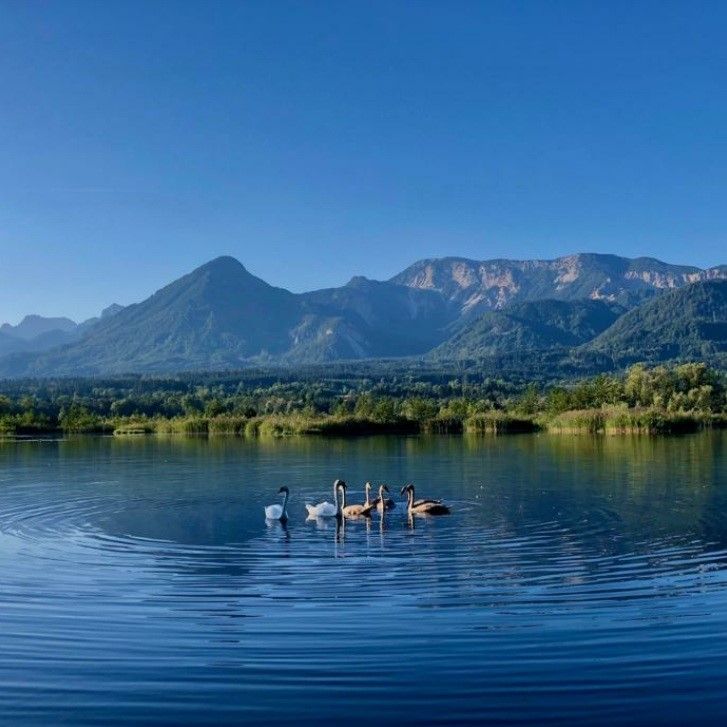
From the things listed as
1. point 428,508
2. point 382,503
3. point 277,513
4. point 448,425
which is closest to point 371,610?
point 277,513

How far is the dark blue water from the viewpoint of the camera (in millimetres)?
11461

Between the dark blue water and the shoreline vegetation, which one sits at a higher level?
the shoreline vegetation

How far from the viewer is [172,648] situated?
13.9 m

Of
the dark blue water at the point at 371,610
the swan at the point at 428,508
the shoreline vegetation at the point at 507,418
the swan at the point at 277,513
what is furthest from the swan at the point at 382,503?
the shoreline vegetation at the point at 507,418

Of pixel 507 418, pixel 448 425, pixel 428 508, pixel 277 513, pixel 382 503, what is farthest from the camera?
pixel 448 425

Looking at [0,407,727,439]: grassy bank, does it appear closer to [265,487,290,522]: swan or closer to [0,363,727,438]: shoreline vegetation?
[0,363,727,438]: shoreline vegetation

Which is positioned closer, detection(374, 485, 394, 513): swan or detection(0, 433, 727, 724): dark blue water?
detection(0, 433, 727, 724): dark blue water

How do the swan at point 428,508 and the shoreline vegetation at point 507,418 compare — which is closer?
the swan at point 428,508

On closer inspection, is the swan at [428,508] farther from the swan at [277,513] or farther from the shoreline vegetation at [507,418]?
the shoreline vegetation at [507,418]

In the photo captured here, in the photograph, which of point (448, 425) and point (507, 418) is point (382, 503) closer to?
point (507, 418)

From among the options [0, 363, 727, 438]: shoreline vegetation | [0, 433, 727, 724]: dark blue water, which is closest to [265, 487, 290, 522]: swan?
[0, 433, 727, 724]: dark blue water

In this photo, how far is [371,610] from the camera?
1602cm

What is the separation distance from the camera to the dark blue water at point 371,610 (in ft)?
37.6

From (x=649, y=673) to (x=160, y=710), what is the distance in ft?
19.2
